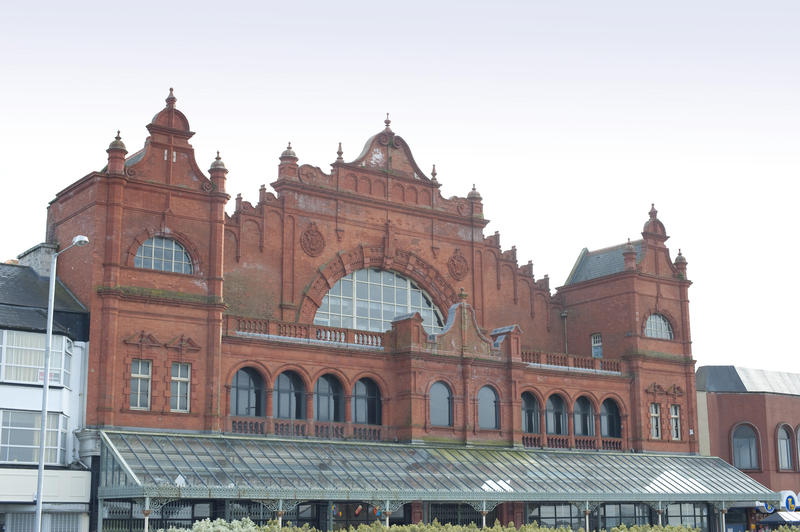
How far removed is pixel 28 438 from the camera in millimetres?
39531

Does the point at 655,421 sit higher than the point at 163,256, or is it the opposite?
the point at 163,256

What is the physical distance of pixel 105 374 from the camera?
41.4 meters

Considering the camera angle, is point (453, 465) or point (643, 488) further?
point (643, 488)

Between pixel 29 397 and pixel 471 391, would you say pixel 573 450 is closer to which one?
pixel 471 391

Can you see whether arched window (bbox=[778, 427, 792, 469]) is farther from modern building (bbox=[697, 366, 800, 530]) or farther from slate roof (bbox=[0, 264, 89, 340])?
slate roof (bbox=[0, 264, 89, 340])

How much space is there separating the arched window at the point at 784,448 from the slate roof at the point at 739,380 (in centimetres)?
248

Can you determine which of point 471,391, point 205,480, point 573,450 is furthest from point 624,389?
point 205,480

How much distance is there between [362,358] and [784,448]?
30645 millimetres

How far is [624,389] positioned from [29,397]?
105ft

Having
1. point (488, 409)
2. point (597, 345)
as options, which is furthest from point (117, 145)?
point (597, 345)

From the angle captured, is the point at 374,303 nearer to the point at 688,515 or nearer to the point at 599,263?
the point at 599,263

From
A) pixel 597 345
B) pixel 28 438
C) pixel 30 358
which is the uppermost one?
pixel 597 345

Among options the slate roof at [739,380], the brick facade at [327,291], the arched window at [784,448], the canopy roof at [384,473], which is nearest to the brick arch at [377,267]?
the brick facade at [327,291]

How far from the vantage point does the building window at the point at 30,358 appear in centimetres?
3956
